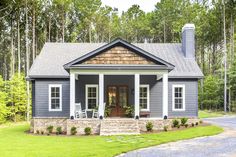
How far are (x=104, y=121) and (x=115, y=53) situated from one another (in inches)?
153

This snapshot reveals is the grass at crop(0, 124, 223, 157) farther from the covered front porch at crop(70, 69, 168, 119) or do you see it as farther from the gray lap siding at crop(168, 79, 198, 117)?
the covered front porch at crop(70, 69, 168, 119)

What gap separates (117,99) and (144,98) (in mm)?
1718

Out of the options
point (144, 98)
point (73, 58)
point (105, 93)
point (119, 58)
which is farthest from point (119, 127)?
point (73, 58)

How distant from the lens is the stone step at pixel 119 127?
18.7 meters

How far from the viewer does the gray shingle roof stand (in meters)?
22.5

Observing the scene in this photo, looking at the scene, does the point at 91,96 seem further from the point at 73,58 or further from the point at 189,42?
the point at 189,42

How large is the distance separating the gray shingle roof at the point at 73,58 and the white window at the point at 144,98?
1.84 metres

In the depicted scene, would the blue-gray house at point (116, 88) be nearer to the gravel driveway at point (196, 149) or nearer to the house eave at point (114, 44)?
the house eave at point (114, 44)

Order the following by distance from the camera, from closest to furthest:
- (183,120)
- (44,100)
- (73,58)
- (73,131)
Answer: (73,131) → (183,120) → (44,100) → (73,58)

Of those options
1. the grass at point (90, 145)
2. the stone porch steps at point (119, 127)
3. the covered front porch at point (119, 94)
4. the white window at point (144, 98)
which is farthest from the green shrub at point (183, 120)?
the stone porch steps at point (119, 127)

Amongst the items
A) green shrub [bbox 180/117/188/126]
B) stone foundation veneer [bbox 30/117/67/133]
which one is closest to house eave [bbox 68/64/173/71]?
green shrub [bbox 180/117/188/126]

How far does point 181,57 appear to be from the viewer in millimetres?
25000

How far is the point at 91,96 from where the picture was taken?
22875 millimetres

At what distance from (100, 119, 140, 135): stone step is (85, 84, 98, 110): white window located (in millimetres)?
3301
